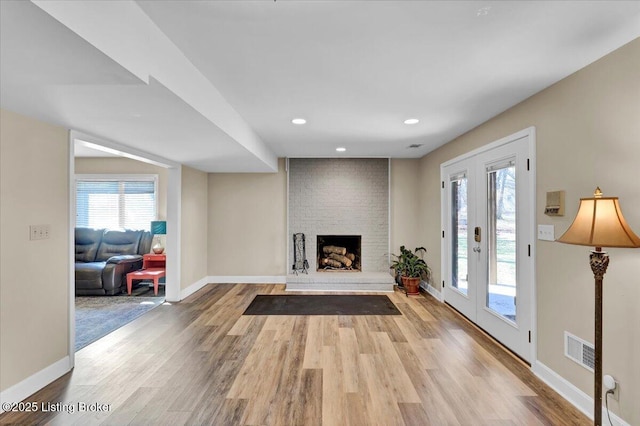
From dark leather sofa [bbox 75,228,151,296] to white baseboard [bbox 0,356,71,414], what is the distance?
8.45ft

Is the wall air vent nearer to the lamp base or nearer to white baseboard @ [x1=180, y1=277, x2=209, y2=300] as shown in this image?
the lamp base

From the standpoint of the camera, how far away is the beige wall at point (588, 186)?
6.12 ft

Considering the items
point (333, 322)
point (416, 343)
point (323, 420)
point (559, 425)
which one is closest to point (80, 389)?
point (323, 420)

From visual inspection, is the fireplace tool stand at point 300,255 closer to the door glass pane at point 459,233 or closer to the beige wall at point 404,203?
the beige wall at point 404,203

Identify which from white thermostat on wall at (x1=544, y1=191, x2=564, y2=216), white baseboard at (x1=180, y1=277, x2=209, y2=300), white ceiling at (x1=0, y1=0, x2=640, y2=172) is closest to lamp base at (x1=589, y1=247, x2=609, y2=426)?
white thermostat on wall at (x1=544, y1=191, x2=564, y2=216)

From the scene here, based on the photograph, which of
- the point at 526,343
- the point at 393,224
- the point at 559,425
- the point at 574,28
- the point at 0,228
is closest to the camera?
the point at 574,28

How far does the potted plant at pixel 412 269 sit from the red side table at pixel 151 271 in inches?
158

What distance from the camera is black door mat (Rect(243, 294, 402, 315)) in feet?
13.9

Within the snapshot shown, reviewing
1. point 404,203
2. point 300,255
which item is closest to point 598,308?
point 404,203

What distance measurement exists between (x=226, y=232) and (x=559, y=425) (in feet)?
17.3

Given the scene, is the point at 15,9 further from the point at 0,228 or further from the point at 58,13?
the point at 0,228

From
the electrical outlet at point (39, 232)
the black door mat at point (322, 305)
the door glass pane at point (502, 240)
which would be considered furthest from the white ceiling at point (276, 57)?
the black door mat at point (322, 305)

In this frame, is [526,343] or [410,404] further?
[526,343]

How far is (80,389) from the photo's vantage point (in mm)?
2428
